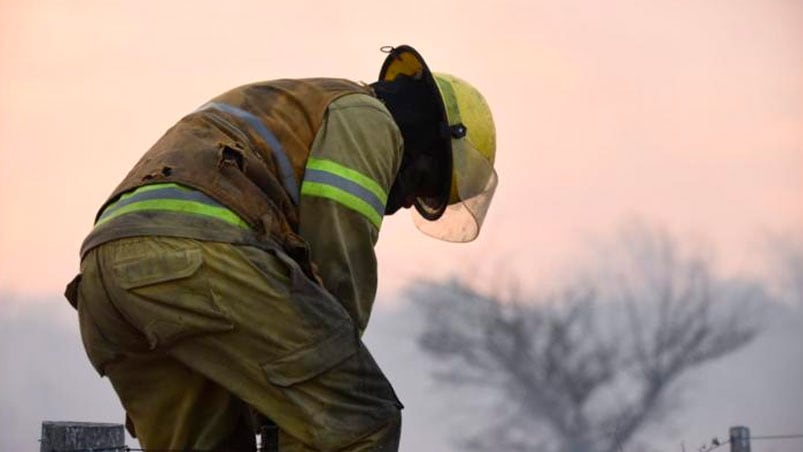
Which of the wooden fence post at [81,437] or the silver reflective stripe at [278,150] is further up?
the silver reflective stripe at [278,150]

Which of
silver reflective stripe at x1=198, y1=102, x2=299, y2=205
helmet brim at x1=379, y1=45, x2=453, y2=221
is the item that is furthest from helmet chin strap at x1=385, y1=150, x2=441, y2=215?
silver reflective stripe at x1=198, y1=102, x2=299, y2=205

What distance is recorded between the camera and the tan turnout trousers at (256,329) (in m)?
4.11

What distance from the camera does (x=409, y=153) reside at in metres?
4.88

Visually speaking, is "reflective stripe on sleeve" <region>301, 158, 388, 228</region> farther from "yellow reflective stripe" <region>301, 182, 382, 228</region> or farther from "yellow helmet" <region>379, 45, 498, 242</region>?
"yellow helmet" <region>379, 45, 498, 242</region>

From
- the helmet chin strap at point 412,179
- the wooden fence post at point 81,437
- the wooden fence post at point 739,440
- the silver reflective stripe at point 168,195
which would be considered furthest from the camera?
the wooden fence post at point 739,440

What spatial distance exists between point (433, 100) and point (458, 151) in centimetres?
18

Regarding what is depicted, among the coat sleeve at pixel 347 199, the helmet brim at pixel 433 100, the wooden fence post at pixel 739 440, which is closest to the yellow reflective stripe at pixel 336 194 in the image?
the coat sleeve at pixel 347 199

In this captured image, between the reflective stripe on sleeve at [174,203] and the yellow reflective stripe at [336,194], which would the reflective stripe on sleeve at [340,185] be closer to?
the yellow reflective stripe at [336,194]

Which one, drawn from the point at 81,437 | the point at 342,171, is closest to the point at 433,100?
the point at 342,171

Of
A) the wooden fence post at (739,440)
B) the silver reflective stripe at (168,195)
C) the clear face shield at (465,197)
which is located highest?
the silver reflective stripe at (168,195)

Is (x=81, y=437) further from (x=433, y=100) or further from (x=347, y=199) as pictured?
(x=433, y=100)

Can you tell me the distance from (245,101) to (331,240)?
50 centimetres

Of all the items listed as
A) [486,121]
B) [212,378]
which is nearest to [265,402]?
[212,378]

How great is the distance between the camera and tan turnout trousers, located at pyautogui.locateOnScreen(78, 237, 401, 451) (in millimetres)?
4105
